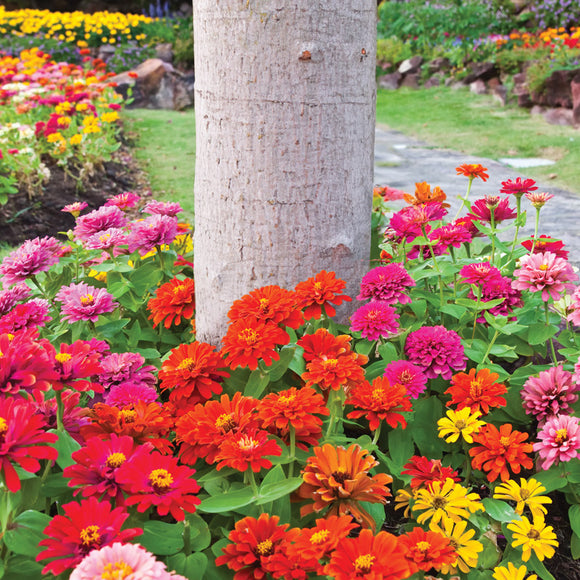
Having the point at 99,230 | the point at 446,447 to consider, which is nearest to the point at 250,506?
the point at 446,447

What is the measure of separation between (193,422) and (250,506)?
222 millimetres

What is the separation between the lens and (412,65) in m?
11.3

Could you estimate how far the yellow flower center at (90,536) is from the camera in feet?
3.34

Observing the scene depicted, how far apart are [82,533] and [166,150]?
620cm

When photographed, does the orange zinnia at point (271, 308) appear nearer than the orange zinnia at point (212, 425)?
No

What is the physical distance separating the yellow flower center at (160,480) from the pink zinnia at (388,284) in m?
0.82

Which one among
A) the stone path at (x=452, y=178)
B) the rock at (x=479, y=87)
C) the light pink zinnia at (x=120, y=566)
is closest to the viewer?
the light pink zinnia at (x=120, y=566)

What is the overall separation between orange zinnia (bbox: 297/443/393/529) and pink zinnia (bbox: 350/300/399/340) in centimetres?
44

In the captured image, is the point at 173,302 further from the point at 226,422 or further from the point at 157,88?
the point at 157,88

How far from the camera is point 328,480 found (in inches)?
47.9

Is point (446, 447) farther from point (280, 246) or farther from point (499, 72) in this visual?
point (499, 72)

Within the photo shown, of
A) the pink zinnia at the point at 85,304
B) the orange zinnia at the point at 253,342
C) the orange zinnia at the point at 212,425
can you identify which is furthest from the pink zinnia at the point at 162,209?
the orange zinnia at the point at 212,425

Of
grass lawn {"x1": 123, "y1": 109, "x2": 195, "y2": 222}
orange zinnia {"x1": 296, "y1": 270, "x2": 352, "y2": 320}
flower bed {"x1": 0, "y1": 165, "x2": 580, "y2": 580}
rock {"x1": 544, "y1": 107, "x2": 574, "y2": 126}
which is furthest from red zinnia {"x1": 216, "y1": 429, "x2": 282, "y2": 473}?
rock {"x1": 544, "y1": 107, "x2": 574, "y2": 126}

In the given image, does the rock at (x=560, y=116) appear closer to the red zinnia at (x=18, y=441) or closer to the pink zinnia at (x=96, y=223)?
the pink zinnia at (x=96, y=223)
